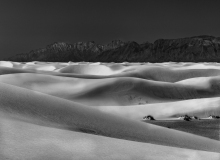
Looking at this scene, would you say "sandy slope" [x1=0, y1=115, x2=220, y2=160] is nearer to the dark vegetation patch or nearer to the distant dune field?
the distant dune field

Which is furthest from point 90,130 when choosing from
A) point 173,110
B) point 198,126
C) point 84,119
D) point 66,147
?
point 173,110

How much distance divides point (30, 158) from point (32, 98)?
2708mm

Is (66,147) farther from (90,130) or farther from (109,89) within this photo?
(109,89)

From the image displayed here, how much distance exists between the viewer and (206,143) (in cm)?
552

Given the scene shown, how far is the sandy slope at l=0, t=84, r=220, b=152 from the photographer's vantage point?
15.6ft

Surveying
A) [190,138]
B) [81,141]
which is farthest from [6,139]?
[190,138]

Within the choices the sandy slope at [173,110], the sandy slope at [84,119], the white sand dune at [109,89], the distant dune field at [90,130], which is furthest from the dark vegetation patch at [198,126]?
the white sand dune at [109,89]

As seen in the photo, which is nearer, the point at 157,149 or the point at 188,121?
the point at 157,149

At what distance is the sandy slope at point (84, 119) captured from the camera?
4.75m

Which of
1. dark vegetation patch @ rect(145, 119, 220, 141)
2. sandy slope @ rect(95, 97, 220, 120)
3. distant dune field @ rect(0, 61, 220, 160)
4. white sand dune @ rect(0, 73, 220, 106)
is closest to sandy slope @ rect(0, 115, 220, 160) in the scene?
distant dune field @ rect(0, 61, 220, 160)

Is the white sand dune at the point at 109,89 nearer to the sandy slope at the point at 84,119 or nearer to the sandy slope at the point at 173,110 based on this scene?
the sandy slope at the point at 173,110

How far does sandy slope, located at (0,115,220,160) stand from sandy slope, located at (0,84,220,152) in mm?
1013

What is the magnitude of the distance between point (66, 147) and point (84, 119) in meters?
2.05

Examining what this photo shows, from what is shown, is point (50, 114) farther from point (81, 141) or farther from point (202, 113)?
point (202, 113)
